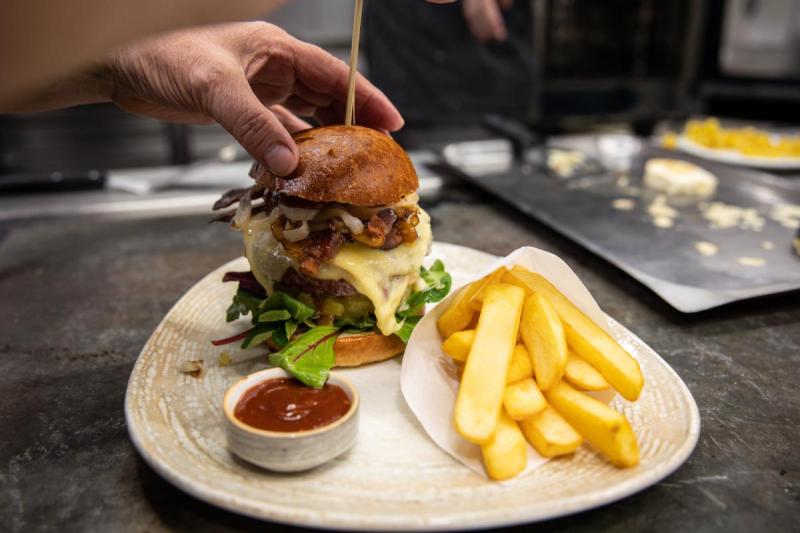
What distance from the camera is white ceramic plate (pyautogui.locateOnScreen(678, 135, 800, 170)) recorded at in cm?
501

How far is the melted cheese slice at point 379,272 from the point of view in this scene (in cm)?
217

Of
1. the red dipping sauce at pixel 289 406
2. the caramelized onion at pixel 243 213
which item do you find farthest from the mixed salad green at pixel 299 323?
the caramelized onion at pixel 243 213

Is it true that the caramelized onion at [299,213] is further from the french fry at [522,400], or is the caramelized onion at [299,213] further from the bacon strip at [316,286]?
the french fry at [522,400]

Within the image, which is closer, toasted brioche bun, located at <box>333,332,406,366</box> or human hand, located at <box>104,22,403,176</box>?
human hand, located at <box>104,22,403,176</box>

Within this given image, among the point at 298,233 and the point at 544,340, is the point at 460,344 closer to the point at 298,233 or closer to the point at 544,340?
the point at 544,340

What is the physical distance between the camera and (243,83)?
6.54 feet

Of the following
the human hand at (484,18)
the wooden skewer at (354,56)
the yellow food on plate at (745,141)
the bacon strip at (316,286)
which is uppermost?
the human hand at (484,18)

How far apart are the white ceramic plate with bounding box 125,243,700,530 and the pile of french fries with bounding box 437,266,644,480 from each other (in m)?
0.08

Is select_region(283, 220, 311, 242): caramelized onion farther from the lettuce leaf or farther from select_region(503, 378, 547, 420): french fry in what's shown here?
select_region(503, 378, 547, 420): french fry

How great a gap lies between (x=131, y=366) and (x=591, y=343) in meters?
1.63

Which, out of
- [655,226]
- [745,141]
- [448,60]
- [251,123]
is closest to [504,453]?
[251,123]

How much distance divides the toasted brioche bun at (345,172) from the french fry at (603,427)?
0.94 metres

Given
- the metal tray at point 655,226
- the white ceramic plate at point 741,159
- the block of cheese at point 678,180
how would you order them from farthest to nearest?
the white ceramic plate at point 741,159, the block of cheese at point 678,180, the metal tray at point 655,226

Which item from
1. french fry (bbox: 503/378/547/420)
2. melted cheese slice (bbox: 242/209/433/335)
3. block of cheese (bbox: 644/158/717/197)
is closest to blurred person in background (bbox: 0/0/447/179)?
melted cheese slice (bbox: 242/209/433/335)
